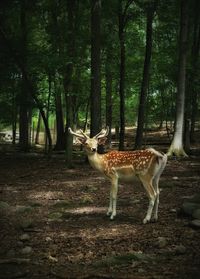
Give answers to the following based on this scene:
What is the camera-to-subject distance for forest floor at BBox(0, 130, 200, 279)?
6.20 meters

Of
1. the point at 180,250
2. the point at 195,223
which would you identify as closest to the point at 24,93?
the point at 195,223

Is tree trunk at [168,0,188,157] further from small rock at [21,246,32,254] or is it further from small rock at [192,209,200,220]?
small rock at [21,246,32,254]

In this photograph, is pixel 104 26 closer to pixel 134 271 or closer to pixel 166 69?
pixel 166 69

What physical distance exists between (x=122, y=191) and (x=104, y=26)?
539 inches

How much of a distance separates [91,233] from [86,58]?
52.5 ft

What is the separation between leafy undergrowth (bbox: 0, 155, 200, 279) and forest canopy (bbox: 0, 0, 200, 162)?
514 cm

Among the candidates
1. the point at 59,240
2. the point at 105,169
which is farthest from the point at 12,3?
the point at 59,240

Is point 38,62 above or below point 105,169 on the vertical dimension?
above

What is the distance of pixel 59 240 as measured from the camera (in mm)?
7785

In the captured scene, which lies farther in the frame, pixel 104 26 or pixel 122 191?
pixel 104 26

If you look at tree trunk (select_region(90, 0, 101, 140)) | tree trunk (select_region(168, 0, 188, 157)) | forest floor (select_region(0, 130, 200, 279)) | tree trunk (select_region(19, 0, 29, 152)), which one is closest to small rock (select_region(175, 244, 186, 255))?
forest floor (select_region(0, 130, 200, 279))

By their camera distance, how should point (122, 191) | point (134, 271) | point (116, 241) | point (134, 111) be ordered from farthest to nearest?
point (134, 111)
point (122, 191)
point (116, 241)
point (134, 271)

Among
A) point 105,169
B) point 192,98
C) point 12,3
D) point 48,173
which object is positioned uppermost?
point 12,3

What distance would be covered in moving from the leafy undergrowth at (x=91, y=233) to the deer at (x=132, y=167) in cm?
38
